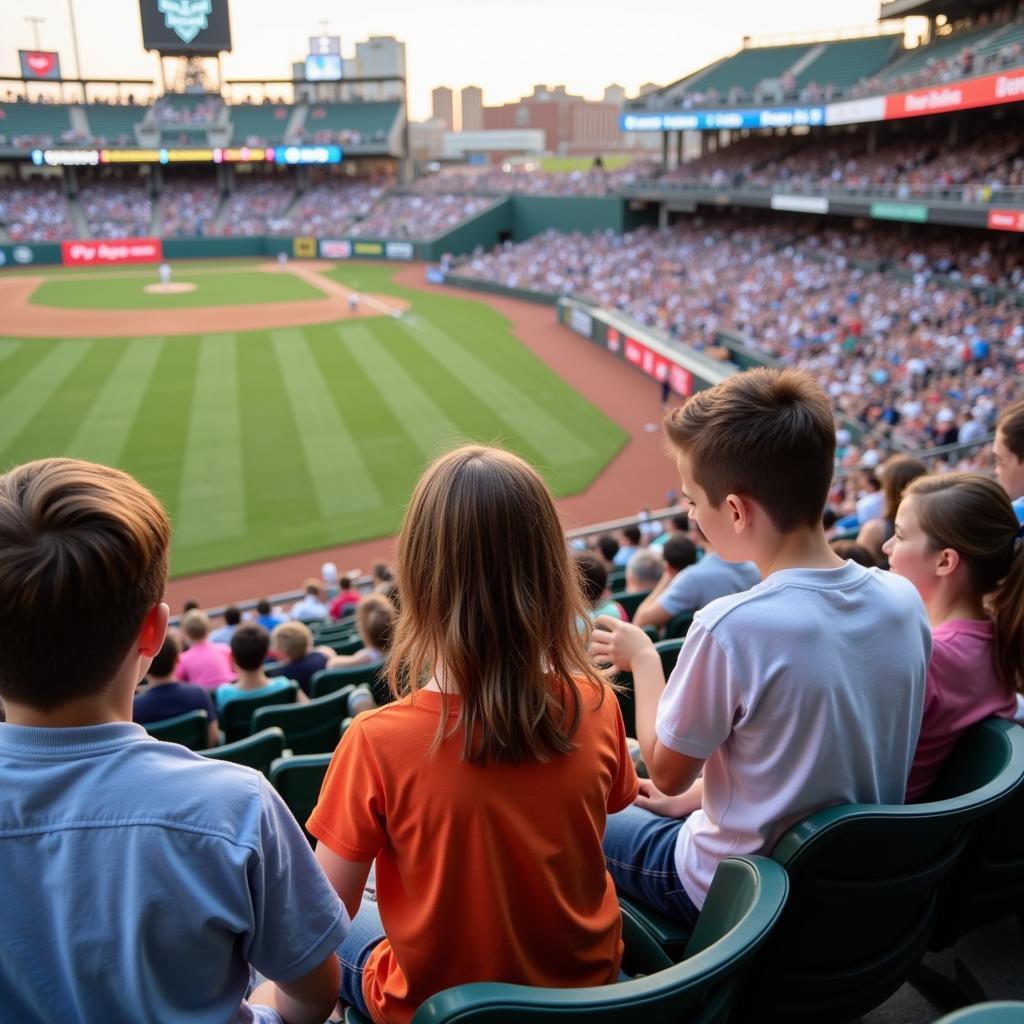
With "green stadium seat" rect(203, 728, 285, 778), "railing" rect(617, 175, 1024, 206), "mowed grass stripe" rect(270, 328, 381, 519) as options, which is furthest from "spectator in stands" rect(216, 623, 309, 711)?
"railing" rect(617, 175, 1024, 206)

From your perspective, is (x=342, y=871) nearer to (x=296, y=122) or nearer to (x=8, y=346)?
(x=8, y=346)

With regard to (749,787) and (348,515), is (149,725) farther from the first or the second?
(348,515)

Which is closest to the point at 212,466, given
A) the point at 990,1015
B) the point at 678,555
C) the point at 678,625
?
the point at 678,555

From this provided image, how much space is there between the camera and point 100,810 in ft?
4.99

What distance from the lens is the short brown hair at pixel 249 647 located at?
5719mm

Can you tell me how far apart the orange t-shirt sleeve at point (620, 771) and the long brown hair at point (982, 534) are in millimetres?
1287

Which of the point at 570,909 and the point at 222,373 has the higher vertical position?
the point at 570,909

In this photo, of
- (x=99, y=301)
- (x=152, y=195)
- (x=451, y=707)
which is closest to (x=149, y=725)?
(x=451, y=707)

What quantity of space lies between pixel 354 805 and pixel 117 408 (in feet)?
71.8

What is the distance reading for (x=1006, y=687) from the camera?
2652 mm

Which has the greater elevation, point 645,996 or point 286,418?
point 645,996

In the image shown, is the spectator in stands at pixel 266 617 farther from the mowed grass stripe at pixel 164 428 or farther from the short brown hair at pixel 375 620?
the mowed grass stripe at pixel 164 428

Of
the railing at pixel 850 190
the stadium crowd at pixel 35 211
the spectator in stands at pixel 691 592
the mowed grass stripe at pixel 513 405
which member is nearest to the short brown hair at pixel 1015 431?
the spectator in stands at pixel 691 592

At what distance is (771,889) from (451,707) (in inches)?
28.2
